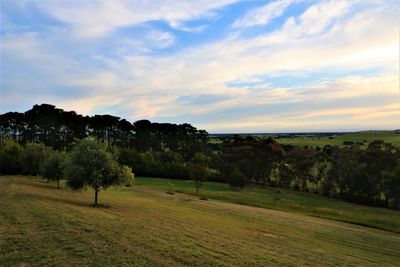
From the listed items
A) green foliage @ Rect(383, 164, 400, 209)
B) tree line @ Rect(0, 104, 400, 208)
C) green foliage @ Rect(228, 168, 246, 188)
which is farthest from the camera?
green foliage @ Rect(228, 168, 246, 188)

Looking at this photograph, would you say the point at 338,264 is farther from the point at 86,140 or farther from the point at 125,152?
the point at 125,152

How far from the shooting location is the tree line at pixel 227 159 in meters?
73.8

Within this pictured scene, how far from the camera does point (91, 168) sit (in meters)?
35.1

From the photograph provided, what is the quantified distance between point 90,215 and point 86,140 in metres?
13.6

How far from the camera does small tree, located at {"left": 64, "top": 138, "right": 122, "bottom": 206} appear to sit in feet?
115

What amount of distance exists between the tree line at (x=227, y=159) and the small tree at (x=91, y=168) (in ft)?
89.8

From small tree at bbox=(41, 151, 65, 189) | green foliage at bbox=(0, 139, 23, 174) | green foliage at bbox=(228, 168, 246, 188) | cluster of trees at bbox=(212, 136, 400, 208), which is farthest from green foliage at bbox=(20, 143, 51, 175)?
cluster of trees at bbox=(212, 136, 400, 208)

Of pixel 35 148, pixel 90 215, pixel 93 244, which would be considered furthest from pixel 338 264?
pixel 35 148

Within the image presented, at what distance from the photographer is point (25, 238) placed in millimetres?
17516

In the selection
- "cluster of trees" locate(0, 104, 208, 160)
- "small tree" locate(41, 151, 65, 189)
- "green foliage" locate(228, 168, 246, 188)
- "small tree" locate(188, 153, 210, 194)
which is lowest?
"green foliage" locate(228, 168, 246, 188)

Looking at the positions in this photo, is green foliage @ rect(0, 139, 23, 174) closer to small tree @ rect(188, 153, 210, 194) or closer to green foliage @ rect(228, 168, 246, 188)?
small tree @ rect(188, 153, 210, 194)

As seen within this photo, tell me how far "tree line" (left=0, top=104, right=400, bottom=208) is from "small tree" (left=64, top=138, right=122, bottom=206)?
27380 millimetres

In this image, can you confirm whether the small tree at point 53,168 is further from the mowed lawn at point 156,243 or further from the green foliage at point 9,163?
the green foliage at point 9,163

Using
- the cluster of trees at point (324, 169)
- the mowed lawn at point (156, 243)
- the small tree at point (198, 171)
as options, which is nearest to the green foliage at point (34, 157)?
the small tree at point (198, 171)
